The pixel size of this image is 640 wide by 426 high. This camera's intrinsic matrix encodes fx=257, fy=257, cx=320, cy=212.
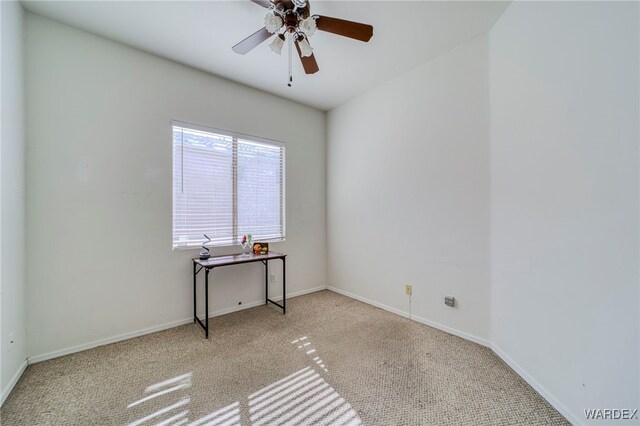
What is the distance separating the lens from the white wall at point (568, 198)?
1.26 meters

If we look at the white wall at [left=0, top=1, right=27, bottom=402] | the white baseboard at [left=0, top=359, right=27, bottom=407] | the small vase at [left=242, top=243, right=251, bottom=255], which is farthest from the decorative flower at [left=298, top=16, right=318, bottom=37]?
the white baseboard at [left=0, top=359, right=27, bottom=407]

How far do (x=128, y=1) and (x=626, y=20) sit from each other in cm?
314

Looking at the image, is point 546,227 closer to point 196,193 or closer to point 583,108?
point 583,108

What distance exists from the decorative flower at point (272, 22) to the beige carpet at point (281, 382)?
2.51 m

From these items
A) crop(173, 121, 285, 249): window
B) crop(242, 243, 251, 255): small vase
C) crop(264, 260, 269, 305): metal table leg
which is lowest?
crop(264, 260, 269, 305): metal table leg

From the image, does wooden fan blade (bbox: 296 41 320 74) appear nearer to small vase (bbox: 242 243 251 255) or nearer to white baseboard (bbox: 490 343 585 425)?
small vase (bbox: 242 243 251 255)

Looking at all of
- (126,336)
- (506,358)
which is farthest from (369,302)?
(126,336)

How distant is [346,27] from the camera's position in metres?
1.82

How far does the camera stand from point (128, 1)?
1.98 m

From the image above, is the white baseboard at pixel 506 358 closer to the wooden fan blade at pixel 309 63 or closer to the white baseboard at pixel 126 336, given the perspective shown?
the white baseboard at pixel 126 336

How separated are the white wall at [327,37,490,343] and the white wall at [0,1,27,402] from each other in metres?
3.26

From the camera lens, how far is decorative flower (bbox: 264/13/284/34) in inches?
67.4

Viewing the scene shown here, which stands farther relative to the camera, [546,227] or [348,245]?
[348,245]

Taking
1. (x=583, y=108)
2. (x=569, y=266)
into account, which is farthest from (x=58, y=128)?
(x=569, y=266)
